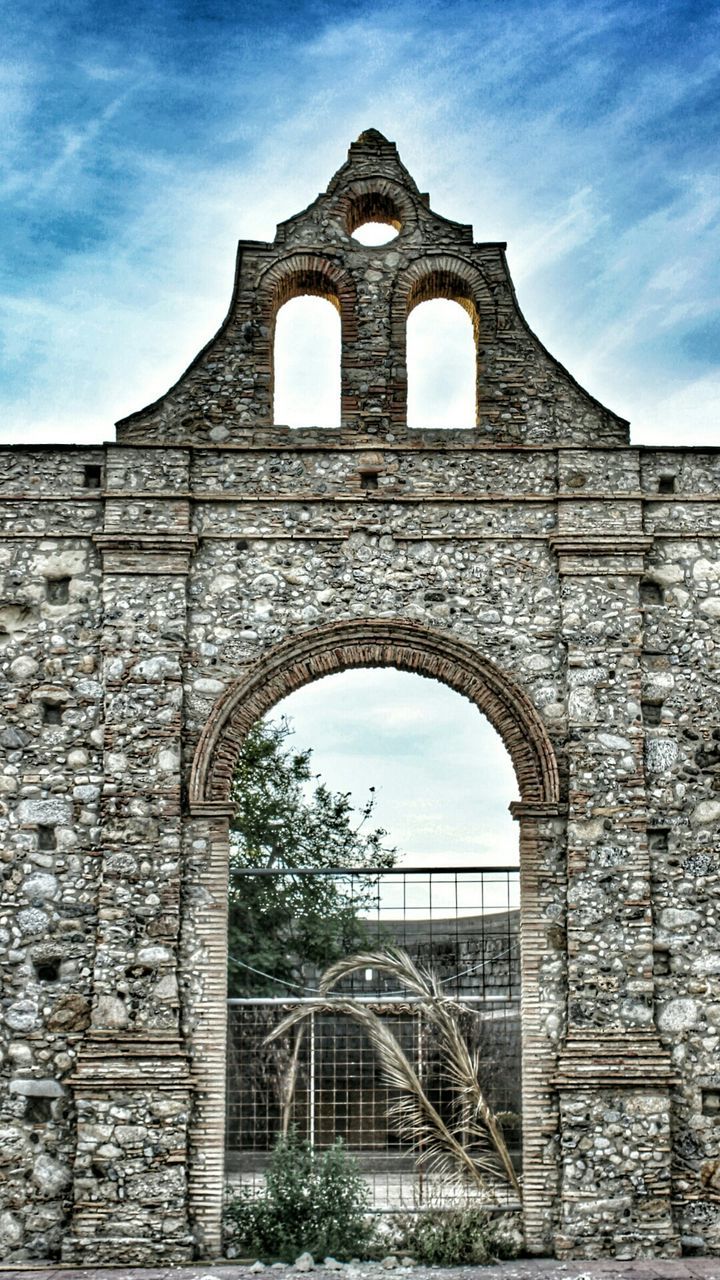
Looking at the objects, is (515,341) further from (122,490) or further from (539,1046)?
(539,1046)

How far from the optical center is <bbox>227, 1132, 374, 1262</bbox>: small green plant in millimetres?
9180

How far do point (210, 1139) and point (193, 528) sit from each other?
4.82m

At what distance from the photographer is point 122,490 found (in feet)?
34.7

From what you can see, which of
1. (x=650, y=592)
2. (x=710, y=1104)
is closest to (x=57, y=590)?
(x=650, y=592)

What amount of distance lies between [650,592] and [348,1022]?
480 centimetres

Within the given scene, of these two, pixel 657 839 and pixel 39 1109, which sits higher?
pixel 657 839

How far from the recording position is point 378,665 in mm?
10430

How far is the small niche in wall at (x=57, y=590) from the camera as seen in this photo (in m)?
10.5

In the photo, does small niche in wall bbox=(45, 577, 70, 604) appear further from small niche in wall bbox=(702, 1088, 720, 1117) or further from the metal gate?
small niche in wall bbox=(702, 1088, 720, 1117)

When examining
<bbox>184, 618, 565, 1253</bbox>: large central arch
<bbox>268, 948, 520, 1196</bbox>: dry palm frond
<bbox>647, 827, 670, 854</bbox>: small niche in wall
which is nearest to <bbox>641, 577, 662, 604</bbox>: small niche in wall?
<bbox>184, 618, 565, 1253</bbox>: large central arch

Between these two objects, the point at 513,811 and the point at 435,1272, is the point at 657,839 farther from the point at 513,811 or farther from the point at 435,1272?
the point at 435,1272

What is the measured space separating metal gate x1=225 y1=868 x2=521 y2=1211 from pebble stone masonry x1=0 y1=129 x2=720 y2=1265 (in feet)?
2.43

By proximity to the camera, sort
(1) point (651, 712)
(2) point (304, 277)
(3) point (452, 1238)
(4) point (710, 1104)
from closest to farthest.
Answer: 1. (3) point (452, 1238)
2. (4) point (710, 1104)
3. (1) point (651, 712)
4. (2) point (304, 277)

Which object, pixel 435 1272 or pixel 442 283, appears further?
pixel 442 283
